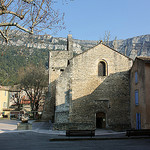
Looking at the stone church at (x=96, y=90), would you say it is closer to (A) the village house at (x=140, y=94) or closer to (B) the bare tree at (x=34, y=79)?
(A) the village house at (x=140, y=94)

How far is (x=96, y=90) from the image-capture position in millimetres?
Result: 23875

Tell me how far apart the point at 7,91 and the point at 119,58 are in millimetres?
37986

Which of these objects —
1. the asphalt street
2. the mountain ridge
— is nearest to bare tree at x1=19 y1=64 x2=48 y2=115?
the mountain ridge

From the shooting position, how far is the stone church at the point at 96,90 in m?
23.3

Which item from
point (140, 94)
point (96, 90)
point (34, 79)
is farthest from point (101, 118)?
point (34, 79)

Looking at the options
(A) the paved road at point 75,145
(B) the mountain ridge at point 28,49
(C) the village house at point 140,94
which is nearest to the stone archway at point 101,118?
(C) the village house at point 140,94

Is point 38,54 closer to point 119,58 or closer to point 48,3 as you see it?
point 119,58

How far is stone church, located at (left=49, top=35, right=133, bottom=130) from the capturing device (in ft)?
76.5

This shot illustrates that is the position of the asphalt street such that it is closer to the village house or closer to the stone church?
the village house

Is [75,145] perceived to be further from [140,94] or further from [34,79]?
[34,79]

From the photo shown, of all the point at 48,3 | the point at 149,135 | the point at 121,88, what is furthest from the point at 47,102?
the point at 48,3

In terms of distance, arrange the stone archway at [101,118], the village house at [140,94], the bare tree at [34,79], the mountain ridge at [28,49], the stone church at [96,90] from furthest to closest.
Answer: the bare tree at [34,79], the stone archway at [101,118], the stone church at [96,90], the village house at [140,94], the mountain ridge at [28,49]

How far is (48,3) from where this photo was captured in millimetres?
9305

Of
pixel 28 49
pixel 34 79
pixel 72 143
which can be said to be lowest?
pixel 72 143
